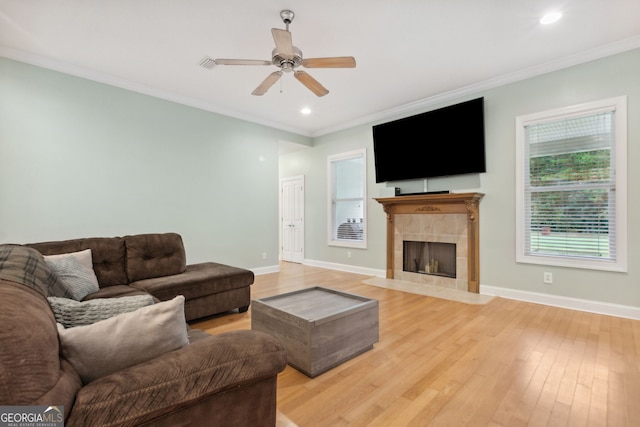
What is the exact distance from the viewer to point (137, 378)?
0.88 metres

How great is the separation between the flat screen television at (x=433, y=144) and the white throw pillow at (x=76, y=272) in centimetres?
429

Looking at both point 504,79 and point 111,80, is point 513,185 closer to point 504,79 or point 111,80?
point 504,79

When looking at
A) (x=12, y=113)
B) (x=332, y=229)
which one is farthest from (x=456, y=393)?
(x=12, y=113)

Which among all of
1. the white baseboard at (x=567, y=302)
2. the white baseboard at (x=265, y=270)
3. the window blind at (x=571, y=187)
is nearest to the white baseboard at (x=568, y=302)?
the white baseboard at (x=567, y=302)

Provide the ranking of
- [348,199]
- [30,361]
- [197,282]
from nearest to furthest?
[30,361], [197,282], [348,199]

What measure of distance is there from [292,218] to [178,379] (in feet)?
21.1

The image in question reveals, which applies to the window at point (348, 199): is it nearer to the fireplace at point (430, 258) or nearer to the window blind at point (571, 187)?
the fireplace at point (430, 258)

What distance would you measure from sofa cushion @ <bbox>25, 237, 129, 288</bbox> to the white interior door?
4.26 metres

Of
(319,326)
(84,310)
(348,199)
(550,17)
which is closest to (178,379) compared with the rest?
(84,310)

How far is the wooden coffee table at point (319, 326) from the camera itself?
2.09 m

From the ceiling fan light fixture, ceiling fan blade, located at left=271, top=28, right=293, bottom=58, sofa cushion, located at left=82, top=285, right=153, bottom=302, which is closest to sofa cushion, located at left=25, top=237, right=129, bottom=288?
sofa cushion, located at left=82, top=285, right=153, bottom=302

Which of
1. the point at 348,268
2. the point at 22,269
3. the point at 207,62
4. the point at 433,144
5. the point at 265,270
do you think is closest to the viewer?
the point at 22,269

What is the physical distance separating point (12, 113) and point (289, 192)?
193 inches

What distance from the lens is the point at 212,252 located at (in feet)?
16.3
